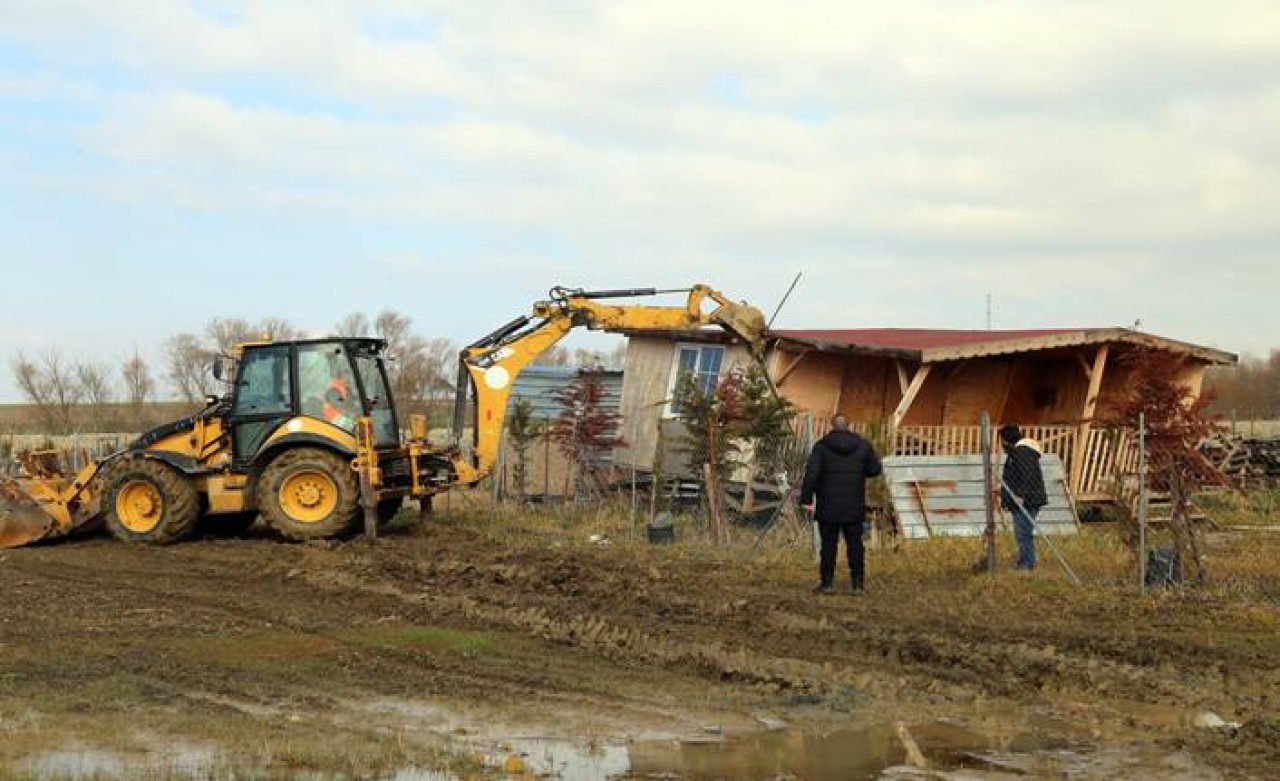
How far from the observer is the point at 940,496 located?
1800 cm

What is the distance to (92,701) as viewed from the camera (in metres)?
8.65

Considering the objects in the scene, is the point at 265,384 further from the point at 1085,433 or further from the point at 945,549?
the point at 1085,433

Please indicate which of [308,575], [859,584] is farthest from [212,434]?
[859,584]

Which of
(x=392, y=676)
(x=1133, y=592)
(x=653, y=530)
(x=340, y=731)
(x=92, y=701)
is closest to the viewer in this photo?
(x=340, y=731)

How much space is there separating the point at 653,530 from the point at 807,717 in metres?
9.61

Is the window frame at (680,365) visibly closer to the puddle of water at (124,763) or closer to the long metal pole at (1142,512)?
the long metal pole at (1142,512)

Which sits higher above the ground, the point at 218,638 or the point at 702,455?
the point at 702,455

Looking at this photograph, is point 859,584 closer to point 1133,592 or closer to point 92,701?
point 1133,592

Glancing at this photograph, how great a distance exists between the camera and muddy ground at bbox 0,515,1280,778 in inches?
300

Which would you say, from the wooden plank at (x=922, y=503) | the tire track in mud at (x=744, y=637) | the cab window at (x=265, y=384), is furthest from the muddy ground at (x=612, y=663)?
the cab window at (x=265, y=384)

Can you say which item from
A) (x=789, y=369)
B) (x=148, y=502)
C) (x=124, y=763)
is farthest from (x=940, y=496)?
(x=124, y=763)

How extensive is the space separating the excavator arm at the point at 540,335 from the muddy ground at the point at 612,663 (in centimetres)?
352

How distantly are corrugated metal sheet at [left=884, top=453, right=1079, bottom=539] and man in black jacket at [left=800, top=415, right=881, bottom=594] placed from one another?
4111mm

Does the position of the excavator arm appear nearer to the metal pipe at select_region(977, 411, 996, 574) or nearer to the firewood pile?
the metal pipe at select_region(977, 411, 996, 574)
